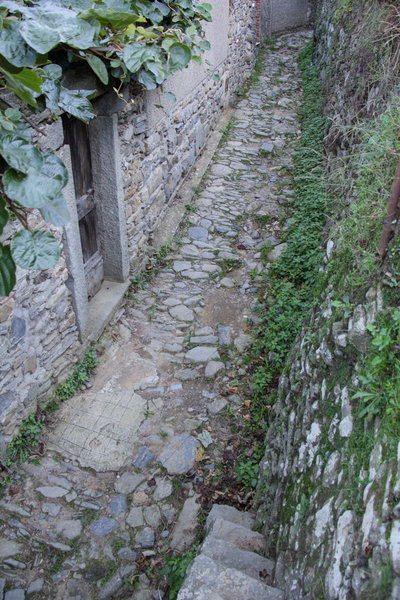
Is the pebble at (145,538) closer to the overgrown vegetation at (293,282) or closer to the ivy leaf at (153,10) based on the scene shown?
the overgrown vegetation at (293,282)

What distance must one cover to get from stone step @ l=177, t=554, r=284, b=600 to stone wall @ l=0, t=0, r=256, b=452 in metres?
1.70

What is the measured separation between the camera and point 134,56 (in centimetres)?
331

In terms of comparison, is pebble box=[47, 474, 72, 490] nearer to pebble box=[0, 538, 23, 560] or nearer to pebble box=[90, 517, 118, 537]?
pebble box=[90, 517, 118, 537]

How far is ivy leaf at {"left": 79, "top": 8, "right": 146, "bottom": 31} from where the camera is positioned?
266 centimetres

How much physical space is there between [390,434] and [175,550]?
1.77 m

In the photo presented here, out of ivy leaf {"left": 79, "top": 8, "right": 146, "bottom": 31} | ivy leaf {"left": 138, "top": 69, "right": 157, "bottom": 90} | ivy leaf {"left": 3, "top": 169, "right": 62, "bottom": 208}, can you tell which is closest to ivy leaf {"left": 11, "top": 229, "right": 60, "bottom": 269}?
ivy leaf {"left": 3, "top": 169, "right": 62, "bottom": 208}

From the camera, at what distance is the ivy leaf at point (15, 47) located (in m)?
2.11

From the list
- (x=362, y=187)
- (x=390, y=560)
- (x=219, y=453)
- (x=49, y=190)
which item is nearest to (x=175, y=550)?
(x=219, y=453)

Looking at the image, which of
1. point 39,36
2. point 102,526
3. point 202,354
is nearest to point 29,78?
point 39,36

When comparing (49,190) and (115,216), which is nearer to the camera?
(49,190)

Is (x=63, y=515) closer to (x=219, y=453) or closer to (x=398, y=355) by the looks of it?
(x=219, y=453)

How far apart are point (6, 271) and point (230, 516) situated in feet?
6.13

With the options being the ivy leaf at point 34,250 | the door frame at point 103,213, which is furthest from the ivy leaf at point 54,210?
A: the door frame at point 103,213

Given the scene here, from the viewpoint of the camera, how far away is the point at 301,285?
477cm
